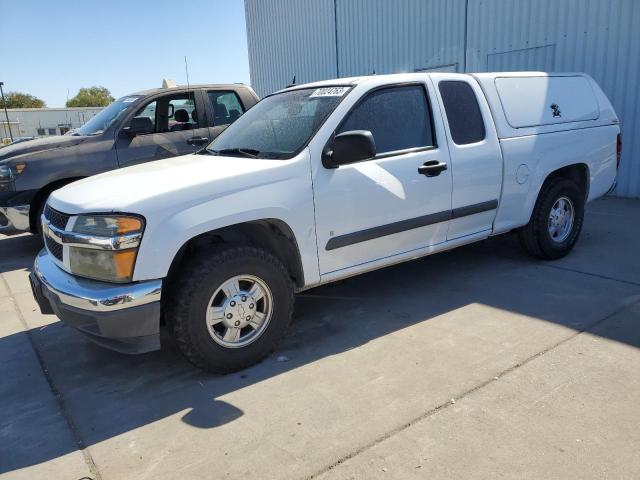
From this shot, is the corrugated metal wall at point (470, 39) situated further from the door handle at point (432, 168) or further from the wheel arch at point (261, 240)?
the wheel arch at point (261, 240)

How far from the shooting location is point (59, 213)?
3.36 m

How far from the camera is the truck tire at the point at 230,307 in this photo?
3.15 metres

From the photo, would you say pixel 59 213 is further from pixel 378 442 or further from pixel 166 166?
pixel 378 442

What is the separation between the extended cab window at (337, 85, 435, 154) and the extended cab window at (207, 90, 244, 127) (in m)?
3.73

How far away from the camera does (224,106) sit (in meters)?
7.35

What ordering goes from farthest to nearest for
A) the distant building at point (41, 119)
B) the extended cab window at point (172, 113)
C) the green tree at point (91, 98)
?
1. the green tree at point (91, 98)
2. the distant building at point (41, 119)
3. the extended cab window at point (172, 113)

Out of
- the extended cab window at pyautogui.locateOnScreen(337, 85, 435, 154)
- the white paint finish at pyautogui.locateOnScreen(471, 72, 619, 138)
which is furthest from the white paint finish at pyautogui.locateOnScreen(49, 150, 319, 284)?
the white paint finish at pyautogui.locateOnScreen(471, 72, 619, 138)

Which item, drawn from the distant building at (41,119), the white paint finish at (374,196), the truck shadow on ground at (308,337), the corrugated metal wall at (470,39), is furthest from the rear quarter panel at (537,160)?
the distant building at (41,119)

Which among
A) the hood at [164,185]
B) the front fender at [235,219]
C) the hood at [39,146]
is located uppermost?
the hood at [39,146]

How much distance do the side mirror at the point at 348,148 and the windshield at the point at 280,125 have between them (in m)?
0.19

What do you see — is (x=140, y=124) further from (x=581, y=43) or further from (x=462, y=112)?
(x=581, y=43)

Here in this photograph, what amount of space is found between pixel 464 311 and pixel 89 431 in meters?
2.77

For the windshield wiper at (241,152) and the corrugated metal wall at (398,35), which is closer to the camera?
the windshield wiper at (241,152)

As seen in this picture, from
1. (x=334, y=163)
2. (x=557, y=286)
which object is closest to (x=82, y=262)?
(x=334, y=163)
